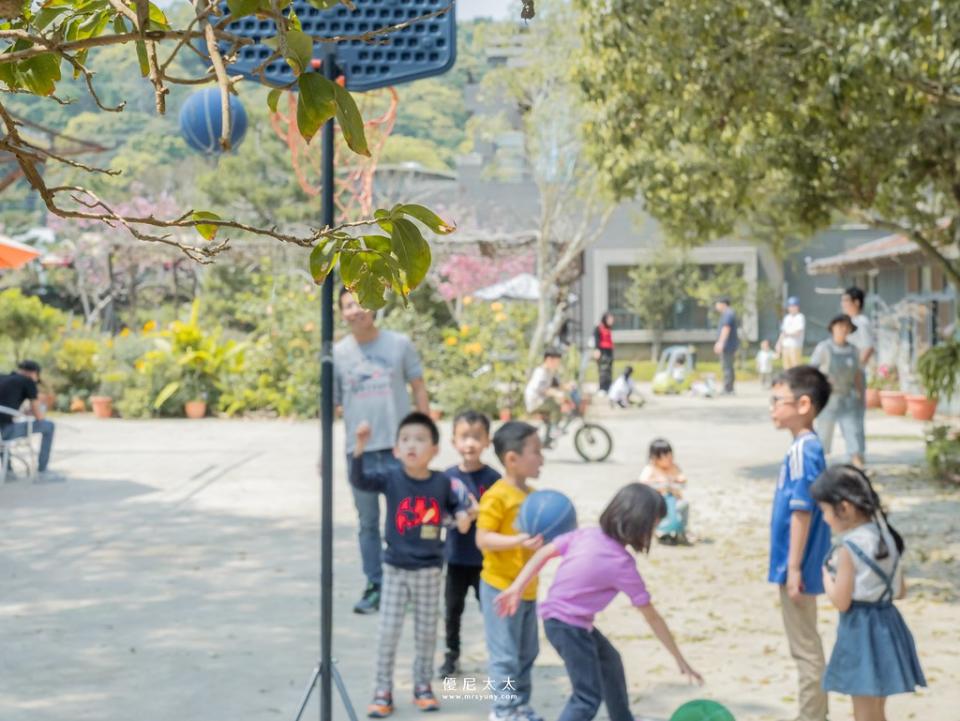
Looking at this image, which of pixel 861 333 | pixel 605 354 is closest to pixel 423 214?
pixel 861 333

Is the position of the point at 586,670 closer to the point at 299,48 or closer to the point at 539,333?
the point at 299,48

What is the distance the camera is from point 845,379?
11422 mm

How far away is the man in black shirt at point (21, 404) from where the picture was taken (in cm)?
1185

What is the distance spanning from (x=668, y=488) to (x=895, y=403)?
10.9 metres

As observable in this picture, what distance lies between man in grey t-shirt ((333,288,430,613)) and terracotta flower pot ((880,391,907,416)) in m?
13.4

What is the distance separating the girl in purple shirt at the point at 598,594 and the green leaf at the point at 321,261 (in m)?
2.21

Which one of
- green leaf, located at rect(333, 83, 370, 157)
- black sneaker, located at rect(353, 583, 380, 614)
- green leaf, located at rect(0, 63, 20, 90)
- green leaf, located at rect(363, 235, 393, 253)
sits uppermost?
green leaf, located at rect(0, 63, 20, 90)

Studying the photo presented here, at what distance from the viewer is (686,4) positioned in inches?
347

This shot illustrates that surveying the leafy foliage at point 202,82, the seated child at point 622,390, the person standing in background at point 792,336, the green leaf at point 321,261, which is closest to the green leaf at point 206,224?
the leafy foliage at point 202,82

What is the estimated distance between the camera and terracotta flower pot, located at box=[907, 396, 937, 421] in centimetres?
1786

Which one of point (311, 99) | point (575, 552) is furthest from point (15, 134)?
point (575, 552)

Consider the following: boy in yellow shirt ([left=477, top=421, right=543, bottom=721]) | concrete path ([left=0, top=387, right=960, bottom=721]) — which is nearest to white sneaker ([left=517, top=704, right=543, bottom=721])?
boy in yellow shirt ([left=477, top=421, right=543, bottom=721])

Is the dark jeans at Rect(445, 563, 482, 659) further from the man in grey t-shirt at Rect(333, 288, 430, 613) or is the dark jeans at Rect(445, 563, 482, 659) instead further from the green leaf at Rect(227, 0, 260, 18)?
the green leaf at Rect(227, 0, 260, 18)

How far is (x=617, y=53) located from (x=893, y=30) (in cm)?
304
